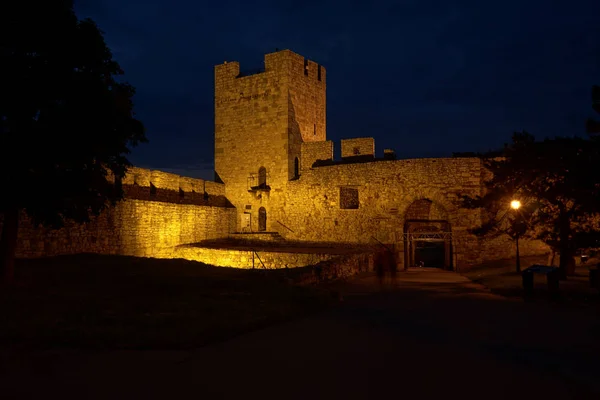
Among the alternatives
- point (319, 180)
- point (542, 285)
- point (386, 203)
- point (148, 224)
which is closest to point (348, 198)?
point (319, 180)

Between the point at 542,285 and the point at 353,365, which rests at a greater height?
the point at 542,285

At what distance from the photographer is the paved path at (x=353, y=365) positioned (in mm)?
4887

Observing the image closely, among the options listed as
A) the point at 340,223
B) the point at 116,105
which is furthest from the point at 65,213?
the point at 340,223

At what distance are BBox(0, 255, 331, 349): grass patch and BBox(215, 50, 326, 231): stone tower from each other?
1544cm

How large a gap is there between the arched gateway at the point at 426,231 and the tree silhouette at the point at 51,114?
15.8m

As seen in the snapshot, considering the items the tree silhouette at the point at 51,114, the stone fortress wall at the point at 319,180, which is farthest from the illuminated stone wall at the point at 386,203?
the tree silhouette at the point at 51,114

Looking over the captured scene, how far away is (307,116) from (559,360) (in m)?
25.6

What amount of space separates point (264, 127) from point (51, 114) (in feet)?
65.3

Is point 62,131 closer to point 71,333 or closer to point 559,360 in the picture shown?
point 71,333

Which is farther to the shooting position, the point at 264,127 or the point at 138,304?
the point at 264,127

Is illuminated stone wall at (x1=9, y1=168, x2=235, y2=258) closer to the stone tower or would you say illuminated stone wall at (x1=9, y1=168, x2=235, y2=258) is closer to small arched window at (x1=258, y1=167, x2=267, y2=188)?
the stone tower

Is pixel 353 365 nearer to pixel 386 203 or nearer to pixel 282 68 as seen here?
→ pixel 386 203

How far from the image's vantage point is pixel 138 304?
8766 millimetres

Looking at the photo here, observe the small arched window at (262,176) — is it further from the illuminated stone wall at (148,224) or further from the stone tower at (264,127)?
the illuminated stone wall at (148,224)
